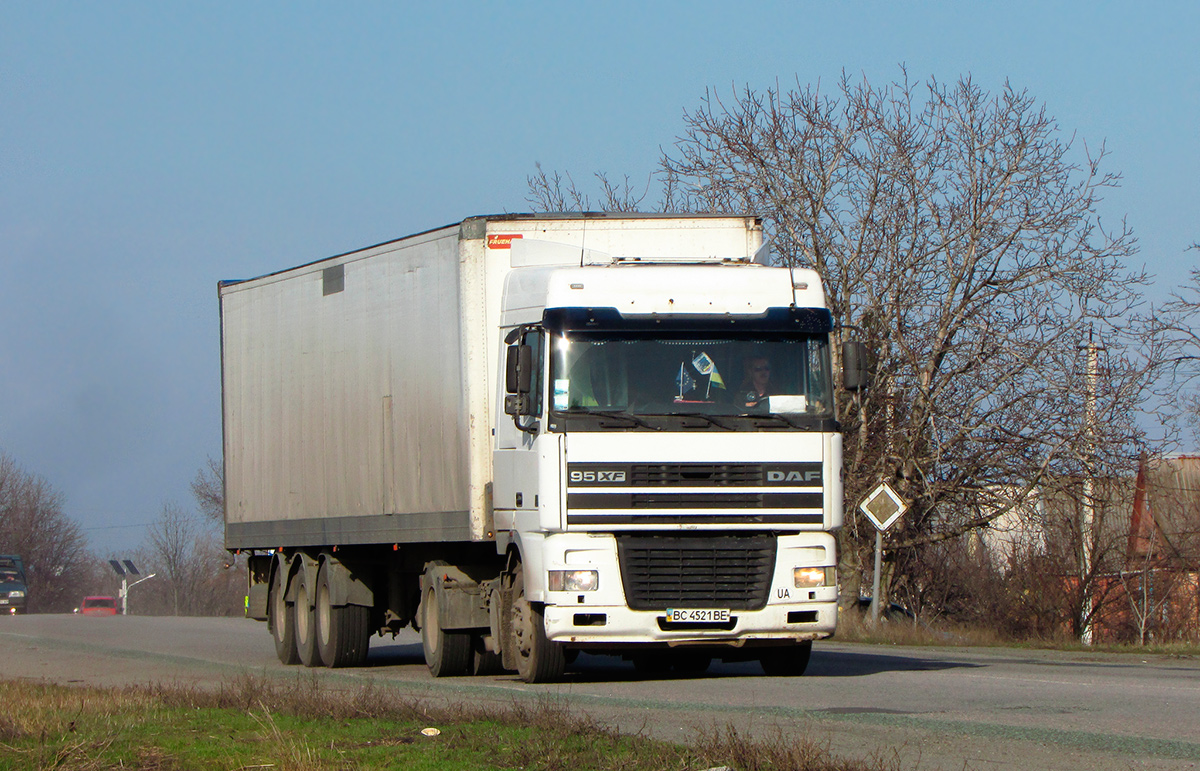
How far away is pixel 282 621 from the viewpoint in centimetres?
1872

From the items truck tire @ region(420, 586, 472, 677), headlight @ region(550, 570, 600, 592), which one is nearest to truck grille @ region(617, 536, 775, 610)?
headlight @ region(550, 570, 600, 592)

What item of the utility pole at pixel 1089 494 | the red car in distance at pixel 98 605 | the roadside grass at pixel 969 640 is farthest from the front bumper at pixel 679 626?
the red car in distance at pixel 98 605

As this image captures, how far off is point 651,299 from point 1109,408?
1699cm

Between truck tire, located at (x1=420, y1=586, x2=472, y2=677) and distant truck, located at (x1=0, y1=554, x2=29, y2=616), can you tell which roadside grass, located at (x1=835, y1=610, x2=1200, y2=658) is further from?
distant truck, located at (x1=0, y1=554, x2=29, y2=616)

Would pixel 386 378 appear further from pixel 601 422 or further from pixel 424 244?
pixel 601 422

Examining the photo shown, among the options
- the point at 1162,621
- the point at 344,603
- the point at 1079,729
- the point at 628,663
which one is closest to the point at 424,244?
the point at 344,603

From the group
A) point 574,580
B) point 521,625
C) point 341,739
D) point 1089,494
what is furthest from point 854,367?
point 1089,494

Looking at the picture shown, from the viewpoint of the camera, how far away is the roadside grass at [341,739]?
7816mm

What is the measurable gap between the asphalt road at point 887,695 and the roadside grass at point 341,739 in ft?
2.11

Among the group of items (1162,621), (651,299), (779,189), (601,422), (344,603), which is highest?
(779,189)

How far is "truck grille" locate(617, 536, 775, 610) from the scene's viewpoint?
12.6 metres

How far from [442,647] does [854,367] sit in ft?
15.8

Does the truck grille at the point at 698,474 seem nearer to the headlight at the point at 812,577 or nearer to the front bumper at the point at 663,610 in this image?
the front bumper at the point at 663,610

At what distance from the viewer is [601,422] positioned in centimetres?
1252
